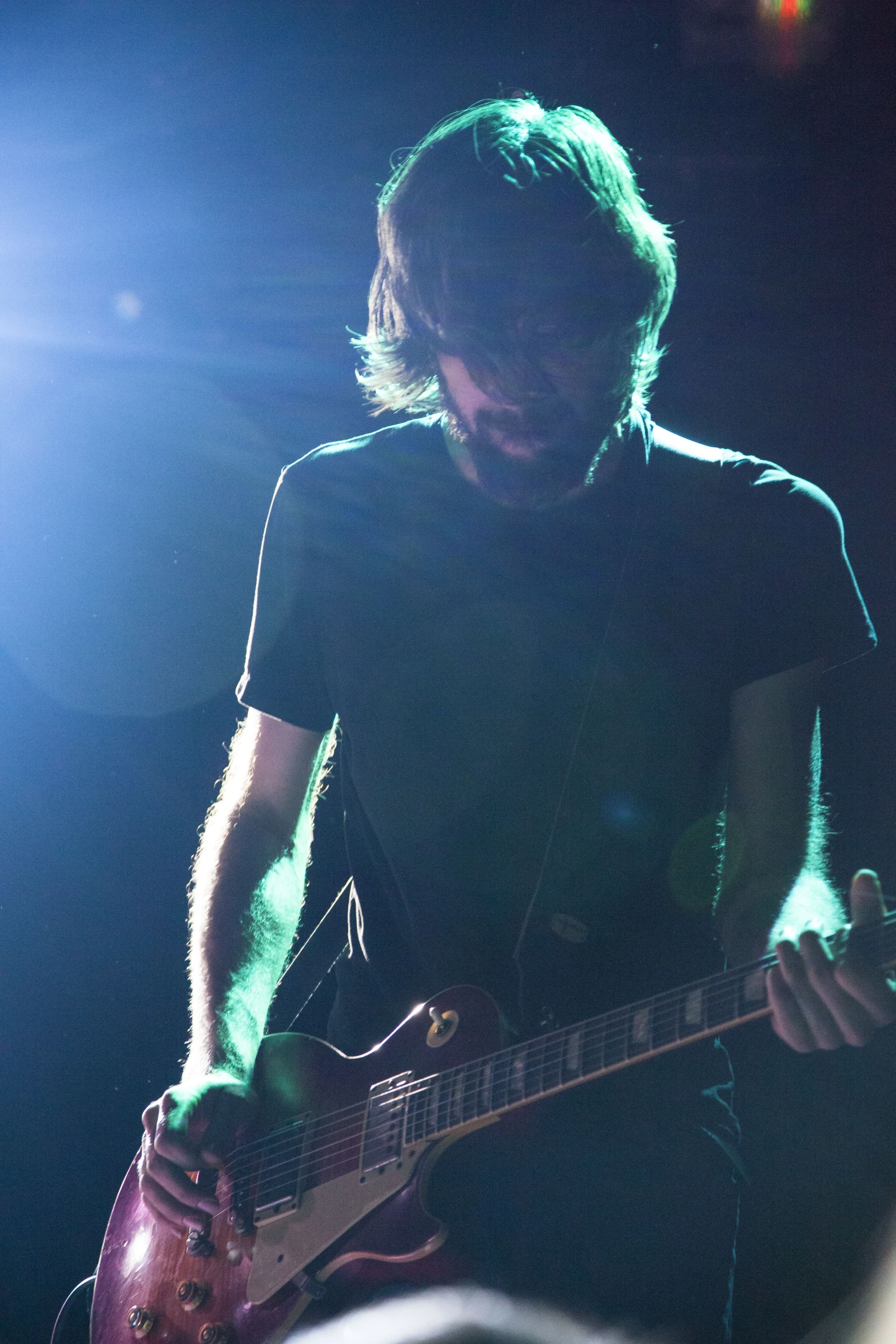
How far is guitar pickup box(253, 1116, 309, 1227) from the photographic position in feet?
3.91

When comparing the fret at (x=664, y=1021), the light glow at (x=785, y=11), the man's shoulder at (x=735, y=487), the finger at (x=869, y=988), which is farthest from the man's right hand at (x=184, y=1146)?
the light glow at (x=785, y=11)

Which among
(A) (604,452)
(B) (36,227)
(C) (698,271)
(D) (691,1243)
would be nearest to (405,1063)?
(D) (691,1243)

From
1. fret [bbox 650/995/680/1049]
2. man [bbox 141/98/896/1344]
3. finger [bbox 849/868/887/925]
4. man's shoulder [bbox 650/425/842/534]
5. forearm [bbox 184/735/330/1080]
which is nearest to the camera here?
finger [bbox 849/868/887/925]

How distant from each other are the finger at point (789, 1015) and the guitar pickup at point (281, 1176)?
25.5 inches

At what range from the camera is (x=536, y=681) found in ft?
4.47

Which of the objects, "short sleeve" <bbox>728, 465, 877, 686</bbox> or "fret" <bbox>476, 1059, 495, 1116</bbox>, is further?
"short sleeve" <bbox>728, 465, 877, 686</bbox>

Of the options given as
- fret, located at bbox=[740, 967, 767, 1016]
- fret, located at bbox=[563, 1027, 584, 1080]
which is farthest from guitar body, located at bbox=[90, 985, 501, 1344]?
fret, located at bbox=[740, 967, 767, 1016]

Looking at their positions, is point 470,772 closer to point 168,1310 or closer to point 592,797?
point 592,797

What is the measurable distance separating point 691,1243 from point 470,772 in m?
0.65

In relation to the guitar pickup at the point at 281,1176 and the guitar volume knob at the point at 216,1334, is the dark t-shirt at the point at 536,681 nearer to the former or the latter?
the guitar pickup at the point at 281,1176

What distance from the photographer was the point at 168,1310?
1.20 metres

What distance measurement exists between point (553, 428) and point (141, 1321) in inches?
52.2

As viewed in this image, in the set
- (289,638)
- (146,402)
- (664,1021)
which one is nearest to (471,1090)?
(664,1021)

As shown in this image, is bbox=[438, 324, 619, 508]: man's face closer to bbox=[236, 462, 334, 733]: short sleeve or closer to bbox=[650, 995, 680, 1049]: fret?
bbox=[236, 462, 334, 733]: short sleeve
